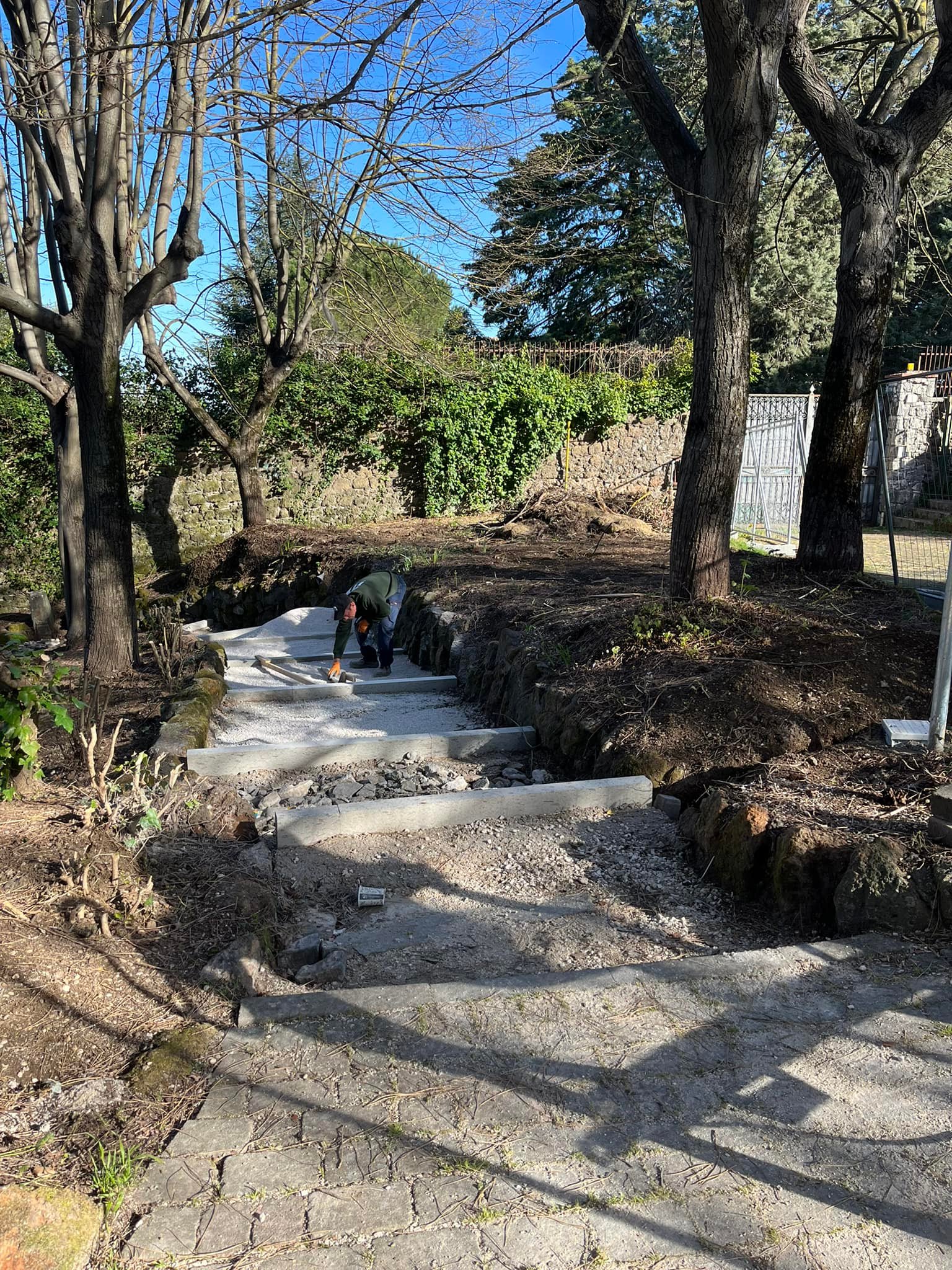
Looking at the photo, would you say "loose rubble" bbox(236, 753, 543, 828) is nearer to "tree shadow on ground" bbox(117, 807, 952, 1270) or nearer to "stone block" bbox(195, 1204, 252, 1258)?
"tree shadow on ground" bbox(117, 807, 952, 1270)

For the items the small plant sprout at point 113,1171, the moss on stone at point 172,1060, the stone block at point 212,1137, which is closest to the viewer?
the small plant sprout at point 113,1171

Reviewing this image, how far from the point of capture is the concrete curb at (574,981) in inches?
119

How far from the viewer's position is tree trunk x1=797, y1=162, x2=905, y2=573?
7.97 m

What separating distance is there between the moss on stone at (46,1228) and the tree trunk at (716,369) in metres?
5.43

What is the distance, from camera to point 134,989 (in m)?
3.17

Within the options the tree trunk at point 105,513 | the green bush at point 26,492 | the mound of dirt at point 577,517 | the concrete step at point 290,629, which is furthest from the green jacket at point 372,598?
the green bush at point 26,492

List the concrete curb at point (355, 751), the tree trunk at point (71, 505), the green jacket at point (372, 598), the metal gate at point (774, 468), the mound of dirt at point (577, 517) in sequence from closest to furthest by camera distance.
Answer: the concrete curb at point (355, 751)
the green jacket at point (372, 598)
the tree trunk at point (71, 505)
the mound of dirt at point (577, 517)
the metal gate at point (774, 468)

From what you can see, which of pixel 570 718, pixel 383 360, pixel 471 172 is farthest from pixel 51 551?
pixel 570 718

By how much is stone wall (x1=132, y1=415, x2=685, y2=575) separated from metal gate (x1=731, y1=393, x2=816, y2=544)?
1647mm

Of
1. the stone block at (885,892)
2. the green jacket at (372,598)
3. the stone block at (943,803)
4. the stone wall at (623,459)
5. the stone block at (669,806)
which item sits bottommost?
the stone block at (669,806)

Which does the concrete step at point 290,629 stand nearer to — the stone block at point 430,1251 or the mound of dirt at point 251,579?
the mound of dirt at point 251,579

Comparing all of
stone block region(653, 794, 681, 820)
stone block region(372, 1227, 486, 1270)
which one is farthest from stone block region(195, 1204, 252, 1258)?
stone block region(653, 794, 681, 820)

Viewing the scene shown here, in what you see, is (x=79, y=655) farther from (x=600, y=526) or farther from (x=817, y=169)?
(x=817, y=169)

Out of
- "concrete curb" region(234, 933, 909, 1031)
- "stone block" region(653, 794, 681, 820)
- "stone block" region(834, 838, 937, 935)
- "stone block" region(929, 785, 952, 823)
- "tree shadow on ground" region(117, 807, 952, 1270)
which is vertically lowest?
"tree shadow on ground" region(117, 807, 952, 1270)
